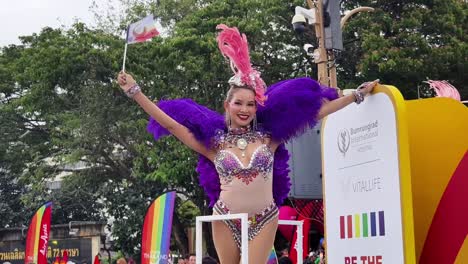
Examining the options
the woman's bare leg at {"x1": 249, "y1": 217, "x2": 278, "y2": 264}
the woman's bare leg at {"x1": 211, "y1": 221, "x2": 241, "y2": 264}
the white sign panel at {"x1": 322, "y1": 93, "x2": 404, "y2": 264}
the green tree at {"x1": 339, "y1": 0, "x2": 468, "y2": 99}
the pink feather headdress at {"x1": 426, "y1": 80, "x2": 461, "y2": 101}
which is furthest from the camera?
the green tree at {"x1": 339, "y1": 0, "x2": 468, "y2": 99}

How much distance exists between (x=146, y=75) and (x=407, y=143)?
1308 centimetres

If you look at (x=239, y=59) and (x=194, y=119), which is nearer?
(x=239, y=59)

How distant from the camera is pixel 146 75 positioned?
17.0 metres

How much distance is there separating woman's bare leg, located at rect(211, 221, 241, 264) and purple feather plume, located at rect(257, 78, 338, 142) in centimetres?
62

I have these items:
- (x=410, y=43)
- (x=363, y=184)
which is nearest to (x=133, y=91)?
(x=363, y=184)

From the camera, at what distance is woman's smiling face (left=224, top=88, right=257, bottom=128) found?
4.18 metres

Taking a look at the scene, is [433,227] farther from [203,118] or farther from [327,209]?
[203,118]

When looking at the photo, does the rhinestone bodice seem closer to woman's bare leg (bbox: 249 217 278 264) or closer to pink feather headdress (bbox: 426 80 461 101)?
woman's bare leg (bbox: 249 217 278 264)

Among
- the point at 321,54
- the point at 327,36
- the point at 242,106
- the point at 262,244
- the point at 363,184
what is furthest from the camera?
the point at 321,54

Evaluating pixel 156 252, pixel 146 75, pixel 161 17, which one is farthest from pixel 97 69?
pixel 156 252

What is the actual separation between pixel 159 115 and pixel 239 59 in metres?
0.56

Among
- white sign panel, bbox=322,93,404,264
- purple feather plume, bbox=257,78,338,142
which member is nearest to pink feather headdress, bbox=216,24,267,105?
purple feather plume, bbox=257,78,338,142

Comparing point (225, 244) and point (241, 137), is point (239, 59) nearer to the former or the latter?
point (241, 137)

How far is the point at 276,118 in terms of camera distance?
14.3 feet
